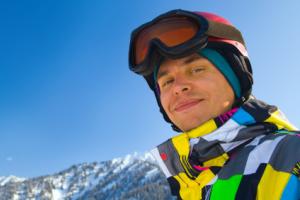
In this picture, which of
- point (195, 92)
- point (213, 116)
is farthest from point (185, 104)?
point (213, 116)

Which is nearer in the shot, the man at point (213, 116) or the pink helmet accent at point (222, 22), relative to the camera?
the man at point (213, 116)

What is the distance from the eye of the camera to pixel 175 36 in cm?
304

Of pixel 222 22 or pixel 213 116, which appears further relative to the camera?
pixel 222 22

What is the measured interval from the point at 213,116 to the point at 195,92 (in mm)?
231

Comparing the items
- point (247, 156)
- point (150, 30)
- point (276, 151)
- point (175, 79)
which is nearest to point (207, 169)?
point (247, 156)

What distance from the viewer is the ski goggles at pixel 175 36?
2.81 m

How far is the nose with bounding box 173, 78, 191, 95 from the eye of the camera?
274 cm

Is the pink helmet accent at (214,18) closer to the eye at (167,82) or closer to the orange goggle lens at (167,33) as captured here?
the orange goggle lens at (167,33)

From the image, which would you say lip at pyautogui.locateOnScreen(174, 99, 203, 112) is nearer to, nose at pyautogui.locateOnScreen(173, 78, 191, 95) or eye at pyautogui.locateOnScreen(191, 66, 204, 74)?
nose at pyautogui.locateOnScreen(173, 78, 191, 95)

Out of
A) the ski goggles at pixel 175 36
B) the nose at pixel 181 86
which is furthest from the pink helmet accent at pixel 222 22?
the nose at pixel 181 86

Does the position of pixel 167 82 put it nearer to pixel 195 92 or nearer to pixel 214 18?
pixel 195 92

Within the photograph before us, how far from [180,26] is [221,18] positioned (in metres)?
0.44

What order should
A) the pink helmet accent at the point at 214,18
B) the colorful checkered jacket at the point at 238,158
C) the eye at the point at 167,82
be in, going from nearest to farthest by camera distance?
the colorful checkered jacket at the point at 238,158
the eye at the point at 167,82
the pink helmet accent at the point at 214,18

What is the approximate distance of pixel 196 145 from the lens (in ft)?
8.32
